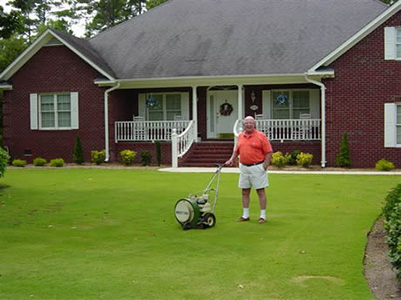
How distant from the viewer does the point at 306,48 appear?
74.4ft

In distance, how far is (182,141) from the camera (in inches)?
864

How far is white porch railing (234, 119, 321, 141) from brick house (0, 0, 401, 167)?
0.18ft

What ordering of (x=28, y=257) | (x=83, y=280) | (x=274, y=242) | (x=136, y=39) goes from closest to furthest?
(x=83, y=280) < (x=28, y=257) < (x=274, y=242) < (x=136, y=39)

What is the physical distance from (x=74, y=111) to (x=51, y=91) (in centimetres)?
126

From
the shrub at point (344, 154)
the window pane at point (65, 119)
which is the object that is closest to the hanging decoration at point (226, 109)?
the shrub at point (344, 154)

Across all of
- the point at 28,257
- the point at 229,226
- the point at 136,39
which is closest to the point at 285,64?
the point at 136,39

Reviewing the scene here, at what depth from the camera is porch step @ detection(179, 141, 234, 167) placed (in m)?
21.7

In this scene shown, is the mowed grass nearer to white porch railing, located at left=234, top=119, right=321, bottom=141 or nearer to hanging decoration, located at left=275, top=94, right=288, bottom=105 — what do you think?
white porch railing, located at left=234, top=119, right=321, bottom=141

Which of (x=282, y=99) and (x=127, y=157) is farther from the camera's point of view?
(x=282, y=99)

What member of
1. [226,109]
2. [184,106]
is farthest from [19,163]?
[226,109]

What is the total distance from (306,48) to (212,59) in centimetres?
362

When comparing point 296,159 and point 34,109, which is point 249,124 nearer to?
point 296,159

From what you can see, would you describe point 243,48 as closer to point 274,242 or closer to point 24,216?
point 24,216

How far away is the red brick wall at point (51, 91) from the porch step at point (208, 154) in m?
3.85
